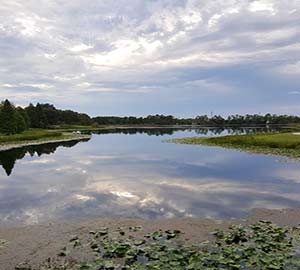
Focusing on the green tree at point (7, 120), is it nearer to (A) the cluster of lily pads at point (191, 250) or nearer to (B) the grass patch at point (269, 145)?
(B) the grass patch at point (269, 145)

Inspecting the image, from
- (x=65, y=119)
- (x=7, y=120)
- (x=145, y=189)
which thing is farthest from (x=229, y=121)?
(x=145, y=189)

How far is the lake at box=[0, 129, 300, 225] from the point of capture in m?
14.0

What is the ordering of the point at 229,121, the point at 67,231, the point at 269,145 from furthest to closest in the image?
the point at 229,121 < the point at 269,145 < the point at 67,231

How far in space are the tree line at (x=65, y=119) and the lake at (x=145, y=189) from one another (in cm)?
3634

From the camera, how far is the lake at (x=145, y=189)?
551 inches

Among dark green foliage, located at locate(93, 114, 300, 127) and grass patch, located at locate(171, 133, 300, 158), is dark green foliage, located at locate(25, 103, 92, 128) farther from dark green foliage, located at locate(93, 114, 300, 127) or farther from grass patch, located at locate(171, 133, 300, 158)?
grass patch, located at locate(171, 133, 300, 158)

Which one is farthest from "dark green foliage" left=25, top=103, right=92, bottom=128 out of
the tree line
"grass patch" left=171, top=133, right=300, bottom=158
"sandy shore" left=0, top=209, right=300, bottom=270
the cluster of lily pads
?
the cluster of lily pads

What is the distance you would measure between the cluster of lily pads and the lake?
259 centimetres

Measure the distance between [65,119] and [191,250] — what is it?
446 feet

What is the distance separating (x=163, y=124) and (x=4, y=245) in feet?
606

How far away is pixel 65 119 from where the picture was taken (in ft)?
460

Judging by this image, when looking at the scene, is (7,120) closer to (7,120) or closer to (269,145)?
(7,120)

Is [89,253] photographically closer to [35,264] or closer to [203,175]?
[35,264]

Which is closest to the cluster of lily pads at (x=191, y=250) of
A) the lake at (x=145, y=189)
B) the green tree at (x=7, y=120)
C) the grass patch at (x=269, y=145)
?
the lake at (x=145, y=189)
